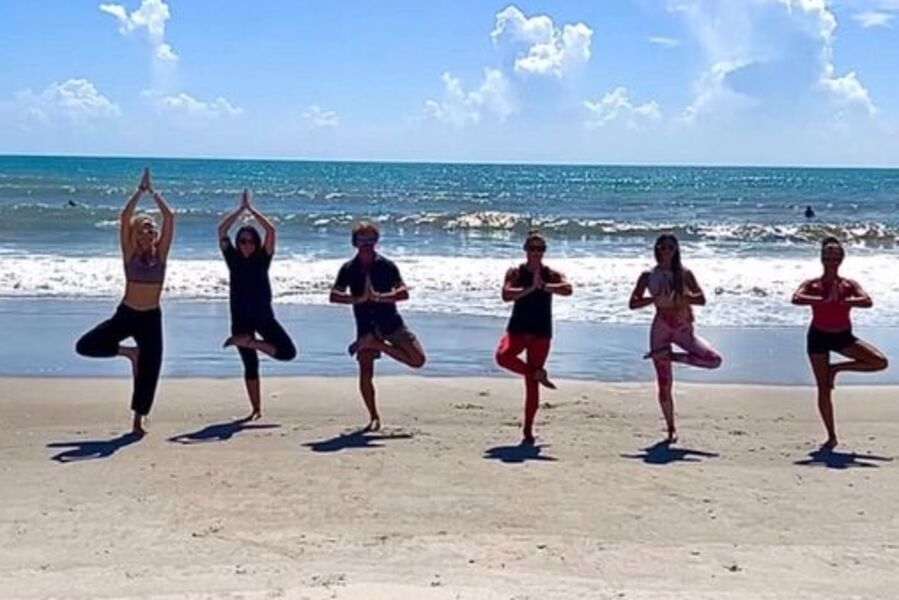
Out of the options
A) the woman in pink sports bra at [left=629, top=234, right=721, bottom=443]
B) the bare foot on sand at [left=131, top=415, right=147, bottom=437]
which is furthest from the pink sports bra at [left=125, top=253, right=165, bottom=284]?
the woman in pink sports bra at [left=629, top=234, right=721, bottom=443]

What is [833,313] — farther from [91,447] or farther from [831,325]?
[91,447]

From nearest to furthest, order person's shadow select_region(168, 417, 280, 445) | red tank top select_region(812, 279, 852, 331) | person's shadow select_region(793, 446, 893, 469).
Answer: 1. person's shadow select_region(793, 446, 893, 469)
2. person's shadow select_region(168, 417, 280, 445)
3. red tank top select_region(812, 279, 852, 331)

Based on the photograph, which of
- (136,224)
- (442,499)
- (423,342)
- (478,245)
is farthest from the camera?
(478,245)

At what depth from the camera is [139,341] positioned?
28.7 feet

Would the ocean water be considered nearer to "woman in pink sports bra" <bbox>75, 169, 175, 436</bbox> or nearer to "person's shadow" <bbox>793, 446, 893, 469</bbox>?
"person's shadow" <bbox>793, 446, 893, 469</bbox>

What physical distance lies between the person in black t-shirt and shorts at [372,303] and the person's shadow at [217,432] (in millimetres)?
827

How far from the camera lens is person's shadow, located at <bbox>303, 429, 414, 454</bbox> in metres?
8.24

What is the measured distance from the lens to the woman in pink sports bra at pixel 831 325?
337 inches

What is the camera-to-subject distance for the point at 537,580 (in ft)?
17.6

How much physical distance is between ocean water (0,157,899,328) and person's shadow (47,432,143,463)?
306 inches

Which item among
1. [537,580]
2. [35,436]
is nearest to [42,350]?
[35,436]

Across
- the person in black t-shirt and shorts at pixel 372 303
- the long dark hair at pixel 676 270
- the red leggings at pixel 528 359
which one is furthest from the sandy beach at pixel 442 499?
the long dark hair at pixel 676 270

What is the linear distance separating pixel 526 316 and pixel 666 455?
137 centimetres

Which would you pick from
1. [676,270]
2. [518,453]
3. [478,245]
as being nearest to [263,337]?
[518,453]
